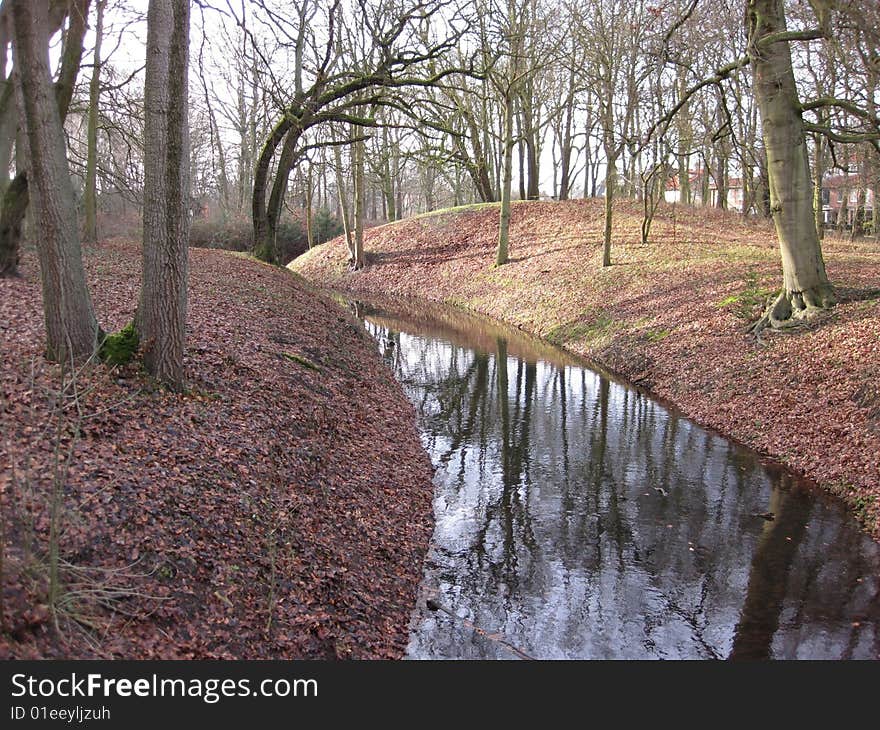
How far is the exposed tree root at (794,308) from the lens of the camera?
1445 cm

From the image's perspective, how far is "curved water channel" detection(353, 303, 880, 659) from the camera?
6.68 metres

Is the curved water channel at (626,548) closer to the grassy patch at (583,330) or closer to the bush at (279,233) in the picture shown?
the grassy patch at (583,330)

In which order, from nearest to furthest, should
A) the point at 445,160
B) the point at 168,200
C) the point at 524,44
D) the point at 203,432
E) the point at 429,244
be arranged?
the point at 203,432, the point at 168,200, the point at 445,160, the point at 524,44, the point at 429,244

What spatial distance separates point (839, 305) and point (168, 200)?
1304cm

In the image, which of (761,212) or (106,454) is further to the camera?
(761,212)

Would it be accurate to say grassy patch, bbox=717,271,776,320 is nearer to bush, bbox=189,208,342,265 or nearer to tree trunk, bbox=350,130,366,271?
tree trunk, bbox=350,130,366,271

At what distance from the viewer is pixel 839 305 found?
14.4 metres

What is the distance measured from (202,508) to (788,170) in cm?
1332

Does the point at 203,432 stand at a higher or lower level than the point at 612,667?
higher

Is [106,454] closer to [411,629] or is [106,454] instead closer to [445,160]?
[411,629]

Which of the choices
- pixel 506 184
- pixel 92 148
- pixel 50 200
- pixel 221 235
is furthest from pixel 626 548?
pixel 221 235

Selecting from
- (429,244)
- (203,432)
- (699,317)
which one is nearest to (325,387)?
(203,432)

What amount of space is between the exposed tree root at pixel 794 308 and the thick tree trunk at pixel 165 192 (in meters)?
11.8

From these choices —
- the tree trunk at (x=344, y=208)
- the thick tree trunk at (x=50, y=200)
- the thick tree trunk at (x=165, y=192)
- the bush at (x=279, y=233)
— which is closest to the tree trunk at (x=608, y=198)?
the tree trunk at (x=344, y=208)
